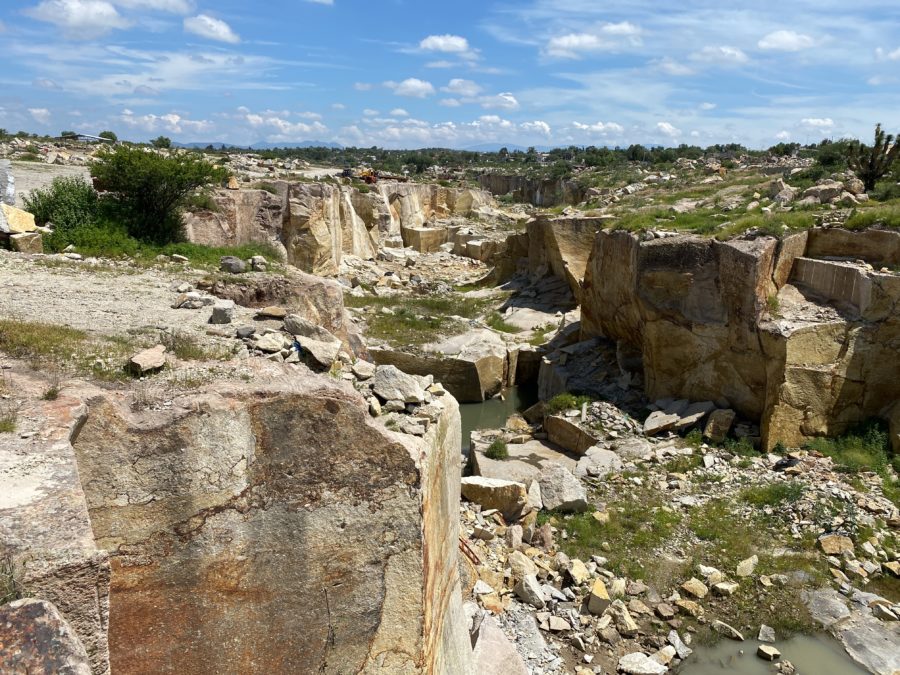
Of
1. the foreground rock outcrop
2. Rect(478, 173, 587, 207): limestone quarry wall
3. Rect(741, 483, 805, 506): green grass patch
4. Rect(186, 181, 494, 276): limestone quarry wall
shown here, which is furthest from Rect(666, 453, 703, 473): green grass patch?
Rect(478, 173, 587, 207): limestone quarry wall

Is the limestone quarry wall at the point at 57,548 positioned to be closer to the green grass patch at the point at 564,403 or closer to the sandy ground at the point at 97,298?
the sandy ground at the point at 97,298

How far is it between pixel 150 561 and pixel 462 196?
3841 cm

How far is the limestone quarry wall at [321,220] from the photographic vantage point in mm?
16391

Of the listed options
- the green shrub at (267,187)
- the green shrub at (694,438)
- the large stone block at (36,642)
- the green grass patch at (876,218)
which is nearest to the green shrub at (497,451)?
the green shrub at (694,438)

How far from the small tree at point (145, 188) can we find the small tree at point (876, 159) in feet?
56.4

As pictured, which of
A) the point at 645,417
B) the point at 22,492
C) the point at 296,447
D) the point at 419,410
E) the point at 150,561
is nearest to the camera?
the point at 22,492

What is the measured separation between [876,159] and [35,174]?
21327 mm

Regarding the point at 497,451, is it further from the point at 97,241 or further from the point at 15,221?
the point at 15,221

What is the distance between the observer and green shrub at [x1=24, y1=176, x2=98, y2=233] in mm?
10828

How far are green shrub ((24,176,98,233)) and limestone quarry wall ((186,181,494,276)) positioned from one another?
2.23 m

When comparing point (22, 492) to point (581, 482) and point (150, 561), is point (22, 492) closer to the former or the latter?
point (150, 561)

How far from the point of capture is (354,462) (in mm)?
4250

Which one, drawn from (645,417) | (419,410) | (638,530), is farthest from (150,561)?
(645,417)

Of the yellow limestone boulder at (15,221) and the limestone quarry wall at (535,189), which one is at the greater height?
the limestone quarry wall at (535,189)
